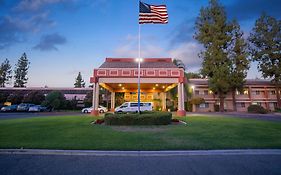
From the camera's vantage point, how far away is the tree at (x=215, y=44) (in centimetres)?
3553

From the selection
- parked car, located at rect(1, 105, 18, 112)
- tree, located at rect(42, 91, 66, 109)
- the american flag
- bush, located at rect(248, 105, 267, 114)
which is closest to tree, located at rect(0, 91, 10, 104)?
parked car, located at rect(1, 105, 18, 112)

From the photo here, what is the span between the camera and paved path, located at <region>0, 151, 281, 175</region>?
14.6ft

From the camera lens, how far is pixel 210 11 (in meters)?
38.2

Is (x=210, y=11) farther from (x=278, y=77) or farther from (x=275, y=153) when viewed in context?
(x=275, y=153)

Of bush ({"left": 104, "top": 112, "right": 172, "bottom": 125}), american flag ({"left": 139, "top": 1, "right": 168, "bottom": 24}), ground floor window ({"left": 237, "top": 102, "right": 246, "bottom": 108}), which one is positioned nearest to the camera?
bush ({"left": 104, "top": 112, "right": 172, "bottom": 125})

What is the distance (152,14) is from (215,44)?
2678cm

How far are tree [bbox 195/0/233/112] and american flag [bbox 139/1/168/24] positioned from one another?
25.4m

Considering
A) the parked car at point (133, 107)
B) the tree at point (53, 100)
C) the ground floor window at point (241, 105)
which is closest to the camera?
the parked car at point (133, 107)

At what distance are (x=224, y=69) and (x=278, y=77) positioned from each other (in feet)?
42.6

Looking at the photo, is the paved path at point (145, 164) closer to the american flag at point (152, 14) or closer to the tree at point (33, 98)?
the american flag at point (152, 14)

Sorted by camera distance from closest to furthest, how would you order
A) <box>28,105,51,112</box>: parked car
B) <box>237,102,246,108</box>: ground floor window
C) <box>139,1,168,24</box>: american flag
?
<box>139,1,168,24</box>: american flag < <box>28,105,51,112</box>: parked car < <box>237,102,246,108</box>: ground floor window

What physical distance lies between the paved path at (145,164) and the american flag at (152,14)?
12.2 m

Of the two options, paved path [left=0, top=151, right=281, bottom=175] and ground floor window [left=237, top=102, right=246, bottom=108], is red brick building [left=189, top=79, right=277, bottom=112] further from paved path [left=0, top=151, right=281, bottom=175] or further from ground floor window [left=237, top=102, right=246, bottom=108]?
paved path [left=0, top=151, right=281, bottom=175]

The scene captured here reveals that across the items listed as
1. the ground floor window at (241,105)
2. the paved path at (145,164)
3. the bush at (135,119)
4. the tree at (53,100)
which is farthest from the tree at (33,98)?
the ground floor window at (241,105)
